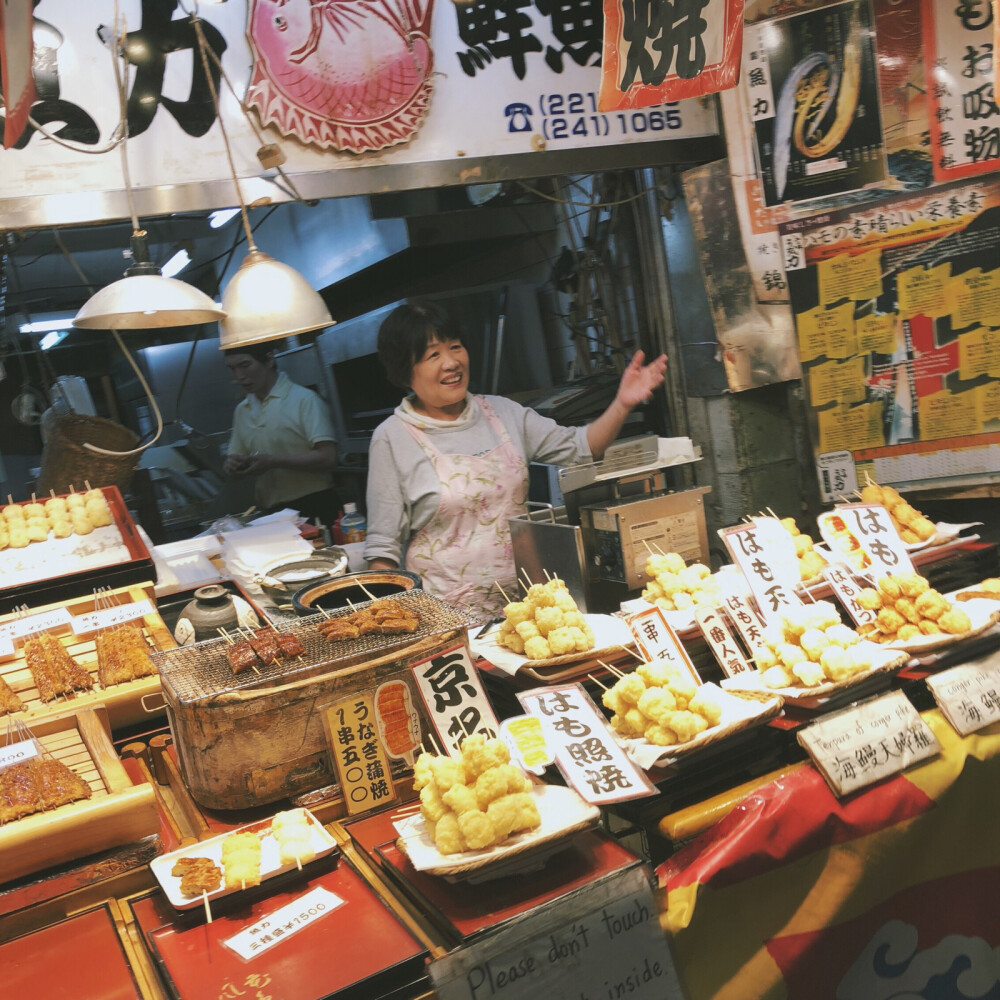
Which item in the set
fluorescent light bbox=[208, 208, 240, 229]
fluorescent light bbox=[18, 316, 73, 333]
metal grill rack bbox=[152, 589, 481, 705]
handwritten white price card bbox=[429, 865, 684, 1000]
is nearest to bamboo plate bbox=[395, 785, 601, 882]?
handwritten white price card bbox=[429, 865, 684, 1000]

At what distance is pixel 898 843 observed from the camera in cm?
246

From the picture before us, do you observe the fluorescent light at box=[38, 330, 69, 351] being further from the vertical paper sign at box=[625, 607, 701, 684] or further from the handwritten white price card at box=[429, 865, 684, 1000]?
the handwritten white price card at box=[429, 865, 684, 1000]

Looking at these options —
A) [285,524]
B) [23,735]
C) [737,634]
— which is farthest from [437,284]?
[23,735]

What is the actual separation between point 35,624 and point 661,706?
2495 millimetres

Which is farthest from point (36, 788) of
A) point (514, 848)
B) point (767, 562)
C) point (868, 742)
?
point (767, 562)

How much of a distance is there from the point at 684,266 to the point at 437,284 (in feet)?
8.77

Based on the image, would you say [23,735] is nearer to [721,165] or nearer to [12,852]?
[12,852]

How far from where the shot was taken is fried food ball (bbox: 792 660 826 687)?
2.50m

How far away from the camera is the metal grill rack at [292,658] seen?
2312mm

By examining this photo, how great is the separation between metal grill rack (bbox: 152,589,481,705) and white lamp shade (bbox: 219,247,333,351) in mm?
1165

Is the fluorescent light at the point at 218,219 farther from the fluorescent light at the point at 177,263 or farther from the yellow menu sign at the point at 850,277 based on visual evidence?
the yellow menu sign at the point at 850,277

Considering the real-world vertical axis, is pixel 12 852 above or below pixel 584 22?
below

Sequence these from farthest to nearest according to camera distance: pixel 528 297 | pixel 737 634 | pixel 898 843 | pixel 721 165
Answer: pixel 528 297 → pixel 721 165 → pixel 737 634 → pixel 898 843

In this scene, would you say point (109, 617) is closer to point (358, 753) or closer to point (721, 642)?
point (358, 753)
